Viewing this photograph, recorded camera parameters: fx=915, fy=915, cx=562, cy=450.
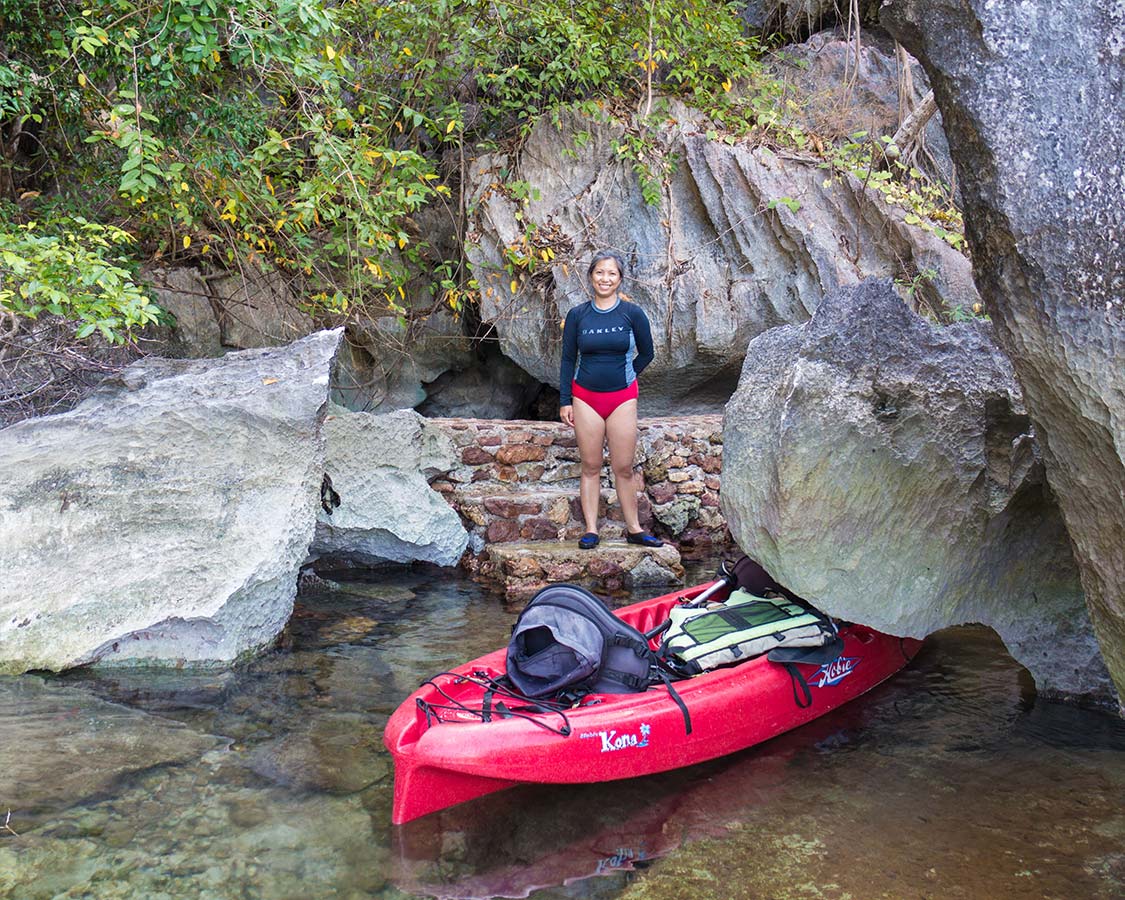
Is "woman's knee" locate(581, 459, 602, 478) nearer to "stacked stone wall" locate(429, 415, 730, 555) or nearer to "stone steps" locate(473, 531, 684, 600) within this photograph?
"stacked stone wall" locate(429, 415, 730, 555)

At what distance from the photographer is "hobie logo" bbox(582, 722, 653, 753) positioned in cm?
358

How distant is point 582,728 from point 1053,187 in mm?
2475

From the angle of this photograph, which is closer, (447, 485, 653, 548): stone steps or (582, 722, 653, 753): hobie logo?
(582, 722, 653, 753): hobie logo

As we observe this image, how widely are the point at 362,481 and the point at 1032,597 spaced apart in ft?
14.7

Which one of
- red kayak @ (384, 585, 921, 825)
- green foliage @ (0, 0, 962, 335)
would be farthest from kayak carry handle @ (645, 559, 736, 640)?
green foliage @ (0, 0, 962, 335)

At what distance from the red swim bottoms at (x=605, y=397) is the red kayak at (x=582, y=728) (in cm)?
262

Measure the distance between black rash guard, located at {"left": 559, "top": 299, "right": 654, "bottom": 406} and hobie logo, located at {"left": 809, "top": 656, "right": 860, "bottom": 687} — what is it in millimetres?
2653

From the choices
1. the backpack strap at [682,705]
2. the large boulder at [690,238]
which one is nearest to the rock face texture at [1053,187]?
the backpack strap at [682,705]

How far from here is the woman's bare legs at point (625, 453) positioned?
6527 mm

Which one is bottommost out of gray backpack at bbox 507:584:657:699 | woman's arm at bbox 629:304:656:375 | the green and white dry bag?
the green and white dry bag

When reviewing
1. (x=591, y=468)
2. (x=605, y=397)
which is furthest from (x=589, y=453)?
(x=605, y=397)

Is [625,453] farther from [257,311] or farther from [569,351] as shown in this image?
[257,311]

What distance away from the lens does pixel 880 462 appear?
156 inches

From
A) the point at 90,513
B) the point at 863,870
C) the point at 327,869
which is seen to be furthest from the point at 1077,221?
the point at 90,513
